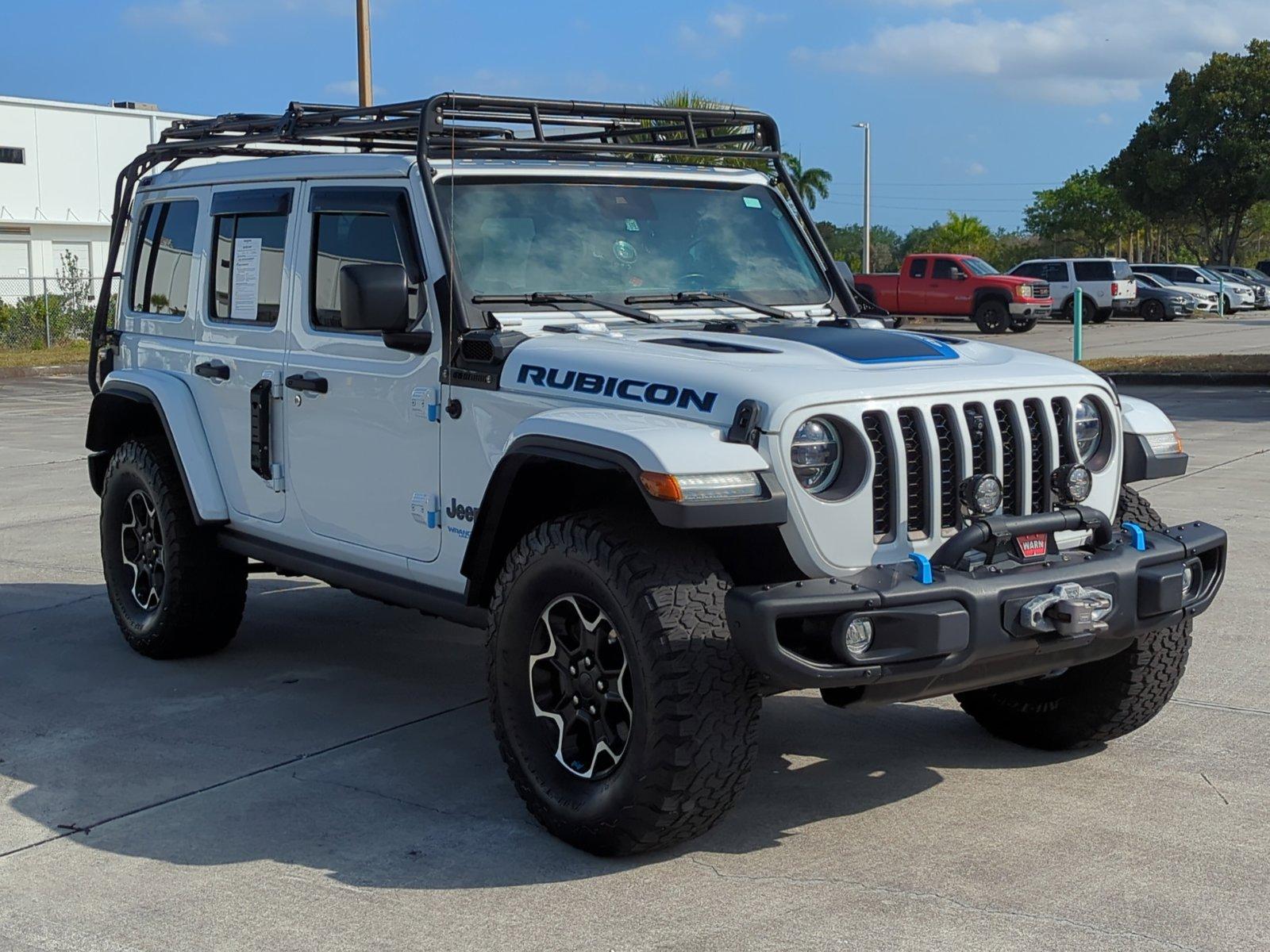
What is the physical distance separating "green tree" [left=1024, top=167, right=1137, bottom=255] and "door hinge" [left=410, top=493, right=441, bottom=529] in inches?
2600

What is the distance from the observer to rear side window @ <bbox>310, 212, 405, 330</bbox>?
5375mm

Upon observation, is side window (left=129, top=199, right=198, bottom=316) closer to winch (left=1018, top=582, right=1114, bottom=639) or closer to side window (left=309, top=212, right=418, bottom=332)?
side window (left=309, top=212, right=418, bottom=332)

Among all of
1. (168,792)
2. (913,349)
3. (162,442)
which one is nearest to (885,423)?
(913,349)

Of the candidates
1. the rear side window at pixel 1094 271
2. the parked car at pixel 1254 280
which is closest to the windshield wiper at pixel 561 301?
the rear side window at pixel 1094 271

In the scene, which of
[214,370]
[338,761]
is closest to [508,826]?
[338,761]

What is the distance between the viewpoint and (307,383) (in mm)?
5637

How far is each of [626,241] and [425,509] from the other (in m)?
1.21

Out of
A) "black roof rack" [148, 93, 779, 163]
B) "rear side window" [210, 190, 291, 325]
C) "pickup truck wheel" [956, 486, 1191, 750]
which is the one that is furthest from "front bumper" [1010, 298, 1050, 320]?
"pickup truck wheel" [956, 486, 1191, 750]

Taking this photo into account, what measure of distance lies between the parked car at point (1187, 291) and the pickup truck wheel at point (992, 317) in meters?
6.35

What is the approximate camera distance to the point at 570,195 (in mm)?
5461

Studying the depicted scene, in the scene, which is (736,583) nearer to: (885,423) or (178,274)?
(885,423)

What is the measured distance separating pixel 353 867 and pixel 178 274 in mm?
3237

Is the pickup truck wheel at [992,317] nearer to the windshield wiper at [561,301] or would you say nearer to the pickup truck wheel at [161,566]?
the pickup truck wheel at [161,566]

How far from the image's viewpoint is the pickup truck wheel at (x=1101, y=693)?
16.2 ft
